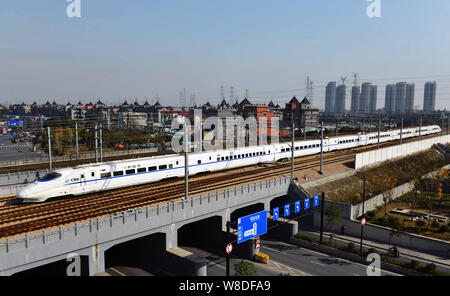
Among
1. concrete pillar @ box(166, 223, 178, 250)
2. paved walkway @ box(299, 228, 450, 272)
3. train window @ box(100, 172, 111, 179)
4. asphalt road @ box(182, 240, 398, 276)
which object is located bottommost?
asphalt road @ box(182, 240, 398, 276)

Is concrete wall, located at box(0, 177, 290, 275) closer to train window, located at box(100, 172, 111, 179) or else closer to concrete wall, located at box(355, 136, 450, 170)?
train window, located at box(100, 172, 111, 179)

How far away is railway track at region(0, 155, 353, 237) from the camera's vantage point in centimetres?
2400

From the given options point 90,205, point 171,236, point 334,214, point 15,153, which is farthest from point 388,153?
point 15,153

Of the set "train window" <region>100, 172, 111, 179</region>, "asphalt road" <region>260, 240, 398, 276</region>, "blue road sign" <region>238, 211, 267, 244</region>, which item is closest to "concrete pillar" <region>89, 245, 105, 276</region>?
"blue road sign" <region>238, 211, 267, 244</region>

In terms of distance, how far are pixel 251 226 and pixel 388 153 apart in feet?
151

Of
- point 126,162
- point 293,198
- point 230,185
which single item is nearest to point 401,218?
point 293,198

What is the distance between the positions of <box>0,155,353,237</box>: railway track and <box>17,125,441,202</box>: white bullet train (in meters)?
0.87

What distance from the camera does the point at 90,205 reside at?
28625mm

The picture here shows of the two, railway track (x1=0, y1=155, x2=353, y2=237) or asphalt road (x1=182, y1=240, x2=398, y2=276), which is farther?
asphalt road (x1=182, y1=240, x2=398, y2=276)

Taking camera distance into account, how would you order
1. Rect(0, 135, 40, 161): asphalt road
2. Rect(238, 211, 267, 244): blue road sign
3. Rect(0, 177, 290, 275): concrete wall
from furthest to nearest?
Rect(0, 135, 40, 161): asphalt road < Rect(238, 211, 267, 244): blue road sign < Rect(0, 177, 290, 275): concrete wall

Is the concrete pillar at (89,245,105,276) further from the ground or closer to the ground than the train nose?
closer to the ground

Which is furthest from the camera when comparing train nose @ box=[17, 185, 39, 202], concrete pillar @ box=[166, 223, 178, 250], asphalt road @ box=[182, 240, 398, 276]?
asphalt road @ box=[182, 240, 398, 276]

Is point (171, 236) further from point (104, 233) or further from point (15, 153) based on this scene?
point (15, 153)

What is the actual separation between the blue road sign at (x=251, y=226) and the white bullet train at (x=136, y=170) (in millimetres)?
13955
